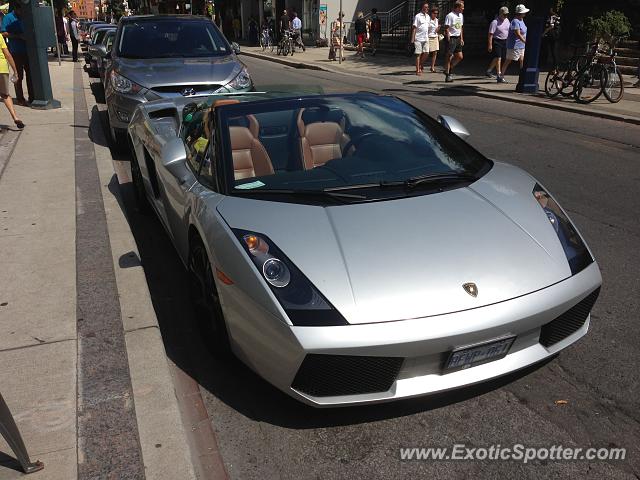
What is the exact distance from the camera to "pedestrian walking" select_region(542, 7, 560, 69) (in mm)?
18281

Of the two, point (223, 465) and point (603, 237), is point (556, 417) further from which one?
point (603, 237)

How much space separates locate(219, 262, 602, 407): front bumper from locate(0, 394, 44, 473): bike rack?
0.97 meters

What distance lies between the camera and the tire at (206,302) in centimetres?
311

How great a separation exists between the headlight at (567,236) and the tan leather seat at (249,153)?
5.13 feet

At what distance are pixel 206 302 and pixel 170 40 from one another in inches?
266

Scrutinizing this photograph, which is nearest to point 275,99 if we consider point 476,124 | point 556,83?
point 476,124

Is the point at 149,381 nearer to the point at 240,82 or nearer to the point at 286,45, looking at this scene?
the point at 240,82

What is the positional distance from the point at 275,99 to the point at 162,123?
1.59 meters

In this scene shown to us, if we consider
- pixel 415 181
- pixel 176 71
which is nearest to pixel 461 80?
pixel 176 71

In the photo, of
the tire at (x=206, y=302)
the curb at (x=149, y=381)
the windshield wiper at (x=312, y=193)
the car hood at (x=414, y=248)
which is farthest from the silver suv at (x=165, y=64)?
the car hood at (x=414, y=248)

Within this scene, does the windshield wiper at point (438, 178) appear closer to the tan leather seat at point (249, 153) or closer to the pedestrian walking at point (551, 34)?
Result: the tan leather seat at point (249, 153)

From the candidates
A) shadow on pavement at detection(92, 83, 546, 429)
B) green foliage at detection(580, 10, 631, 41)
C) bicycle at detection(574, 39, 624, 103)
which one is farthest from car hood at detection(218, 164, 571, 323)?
green foliage at detection(580, 10, 631, 41)

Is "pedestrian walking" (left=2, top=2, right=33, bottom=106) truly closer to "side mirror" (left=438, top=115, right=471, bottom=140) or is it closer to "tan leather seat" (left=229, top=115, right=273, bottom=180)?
"tan leather seat" (left=229, top=115, right=273, bottom=180)

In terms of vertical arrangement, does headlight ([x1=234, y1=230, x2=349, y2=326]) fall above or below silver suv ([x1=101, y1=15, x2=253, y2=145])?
below
